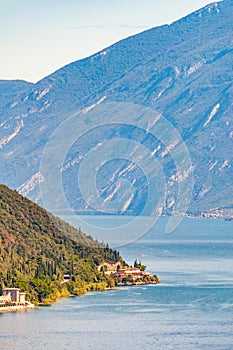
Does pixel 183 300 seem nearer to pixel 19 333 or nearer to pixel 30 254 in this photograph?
pixel 30 254

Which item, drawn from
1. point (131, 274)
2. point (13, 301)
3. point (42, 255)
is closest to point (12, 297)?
point (13, 301)

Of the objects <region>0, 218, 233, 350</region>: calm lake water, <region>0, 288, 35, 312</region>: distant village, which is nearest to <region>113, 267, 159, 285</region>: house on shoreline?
<region>0, 218, 233, 350</region>: calm lake water

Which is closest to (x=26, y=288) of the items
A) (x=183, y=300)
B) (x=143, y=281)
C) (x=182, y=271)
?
(x=183, y=300)

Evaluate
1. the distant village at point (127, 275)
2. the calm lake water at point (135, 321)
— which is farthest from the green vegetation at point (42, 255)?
the calm lake water at point (135, 321)

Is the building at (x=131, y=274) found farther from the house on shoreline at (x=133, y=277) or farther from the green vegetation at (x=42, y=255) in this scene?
the green vegetation at (x=42, y=255)

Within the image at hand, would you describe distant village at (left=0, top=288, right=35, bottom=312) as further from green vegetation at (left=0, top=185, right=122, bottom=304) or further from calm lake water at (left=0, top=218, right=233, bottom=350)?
calm lake water at (left=0, top=218, right=233, bottom=350)

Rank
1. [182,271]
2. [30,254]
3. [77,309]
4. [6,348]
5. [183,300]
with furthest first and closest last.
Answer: [182,271] → [30,254] → [183,300] → [77,309] → [6,348]
